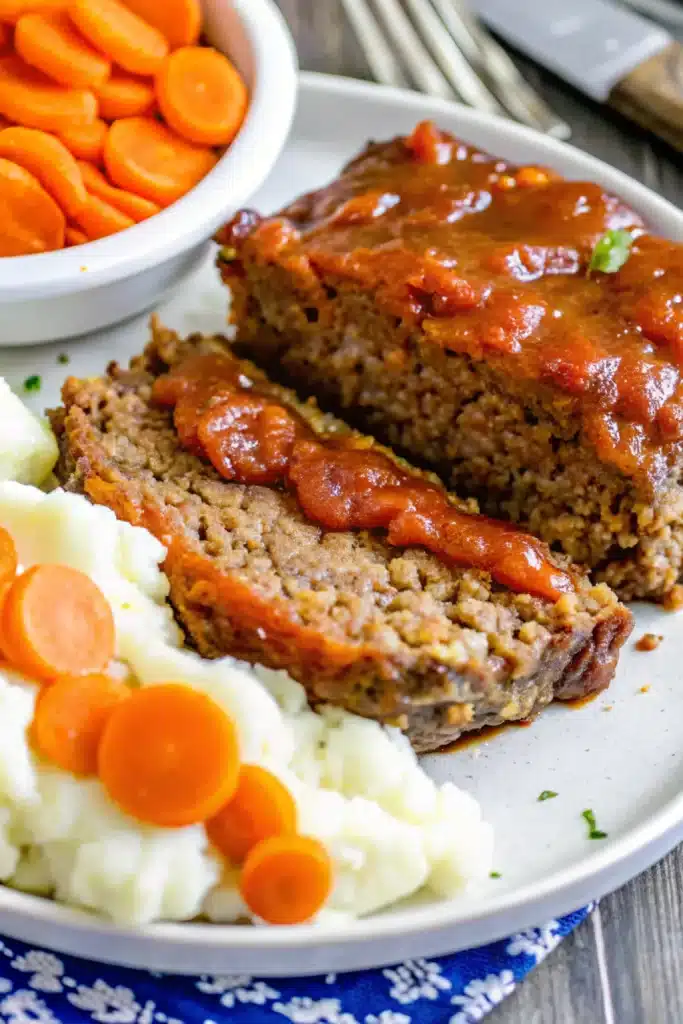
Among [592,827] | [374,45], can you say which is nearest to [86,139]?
[374,45]

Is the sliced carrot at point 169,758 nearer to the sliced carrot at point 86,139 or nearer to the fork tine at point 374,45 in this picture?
the sliced carrot at point 86,139

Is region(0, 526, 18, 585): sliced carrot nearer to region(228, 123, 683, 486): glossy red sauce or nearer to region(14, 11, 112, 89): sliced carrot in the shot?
region(228, 123, 683, 486): glossy red sauce

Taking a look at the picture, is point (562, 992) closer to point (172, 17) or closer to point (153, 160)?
point (153, 160)

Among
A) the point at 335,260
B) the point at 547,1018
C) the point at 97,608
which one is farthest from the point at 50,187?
the point at 547,1018

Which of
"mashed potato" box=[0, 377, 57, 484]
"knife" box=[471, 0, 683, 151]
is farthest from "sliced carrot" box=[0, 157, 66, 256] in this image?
"knife" box=[471, 0, 683, 151]

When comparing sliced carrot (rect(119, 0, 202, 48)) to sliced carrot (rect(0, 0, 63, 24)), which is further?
sliced carrot (rect(119, 0, 202, 48))

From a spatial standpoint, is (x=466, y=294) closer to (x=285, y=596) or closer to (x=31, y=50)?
(x=285, y=596)
